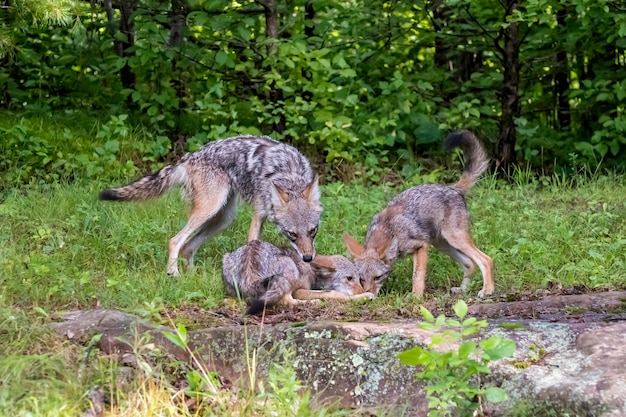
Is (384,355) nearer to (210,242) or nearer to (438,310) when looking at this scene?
(438,310)

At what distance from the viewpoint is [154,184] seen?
26.0 feet

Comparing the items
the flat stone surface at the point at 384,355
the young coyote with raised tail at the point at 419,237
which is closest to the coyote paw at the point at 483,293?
the young coyote with raised tail at the point at 419,237

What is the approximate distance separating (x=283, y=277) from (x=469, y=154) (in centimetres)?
250

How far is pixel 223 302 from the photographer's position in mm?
6117

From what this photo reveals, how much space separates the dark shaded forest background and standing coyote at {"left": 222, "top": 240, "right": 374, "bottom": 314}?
4.53m

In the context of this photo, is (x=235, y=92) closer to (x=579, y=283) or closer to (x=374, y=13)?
(x=374, y=13)

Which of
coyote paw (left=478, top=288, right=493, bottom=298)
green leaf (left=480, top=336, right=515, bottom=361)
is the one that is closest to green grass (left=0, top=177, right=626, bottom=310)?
coyote paw (left=478, top=288, right=493, bottom=298)

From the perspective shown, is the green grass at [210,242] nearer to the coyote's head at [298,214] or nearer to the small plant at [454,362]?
the coyote's head at [298,214]

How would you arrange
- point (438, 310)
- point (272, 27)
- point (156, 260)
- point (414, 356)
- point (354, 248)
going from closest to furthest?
point (414, 356) < point (438, 310) < point (354, 248) < point (156, 260) < point (272, 27)

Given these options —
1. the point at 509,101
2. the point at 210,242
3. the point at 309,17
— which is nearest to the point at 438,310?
the point at 210,242

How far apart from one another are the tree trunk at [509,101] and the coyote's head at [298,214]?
466 centimetres

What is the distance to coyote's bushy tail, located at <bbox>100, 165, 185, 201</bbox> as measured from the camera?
7766 mm

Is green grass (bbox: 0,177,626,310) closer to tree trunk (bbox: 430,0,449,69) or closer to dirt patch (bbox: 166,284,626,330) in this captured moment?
dirt patch (bbox: 166,284,626,330)

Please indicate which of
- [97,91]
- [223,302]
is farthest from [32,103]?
[223,302]
